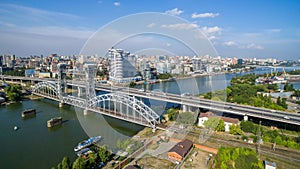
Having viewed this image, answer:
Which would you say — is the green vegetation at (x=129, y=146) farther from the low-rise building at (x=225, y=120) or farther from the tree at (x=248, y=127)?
the tree at (x=248, y=127)

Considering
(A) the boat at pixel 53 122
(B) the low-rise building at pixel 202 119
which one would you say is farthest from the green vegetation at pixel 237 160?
(A) the boat at pixel 53 122

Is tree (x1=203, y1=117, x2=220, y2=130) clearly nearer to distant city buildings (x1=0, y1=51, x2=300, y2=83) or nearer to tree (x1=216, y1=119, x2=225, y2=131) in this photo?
tree (x1=216, y1=119, x2=225, y2=131)

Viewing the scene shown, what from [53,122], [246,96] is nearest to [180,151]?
[53,122]

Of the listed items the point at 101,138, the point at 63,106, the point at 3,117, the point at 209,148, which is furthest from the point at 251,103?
the point at 3,117

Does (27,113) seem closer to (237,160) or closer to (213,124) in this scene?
(213,124)

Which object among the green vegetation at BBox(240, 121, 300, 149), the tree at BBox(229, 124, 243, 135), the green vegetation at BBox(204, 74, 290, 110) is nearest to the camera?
the green vegetation at BBox(240, 121, 300, 149)

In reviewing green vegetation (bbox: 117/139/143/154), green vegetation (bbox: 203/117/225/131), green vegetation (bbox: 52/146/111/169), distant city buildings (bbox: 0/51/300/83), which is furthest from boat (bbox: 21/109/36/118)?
green vegetation (bbox: 203/117/225/131)

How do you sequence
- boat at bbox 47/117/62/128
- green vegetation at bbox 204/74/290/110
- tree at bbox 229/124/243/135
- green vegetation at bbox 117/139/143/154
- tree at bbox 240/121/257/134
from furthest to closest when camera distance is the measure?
green vegetation at bbox 204/74/290/110 < boat at bbox 47/117/62/128 < tree at bbox 240/121/257/134 < tree at bbox 229/124/243/135 < green vegetation at bbox 117/139/143/154
